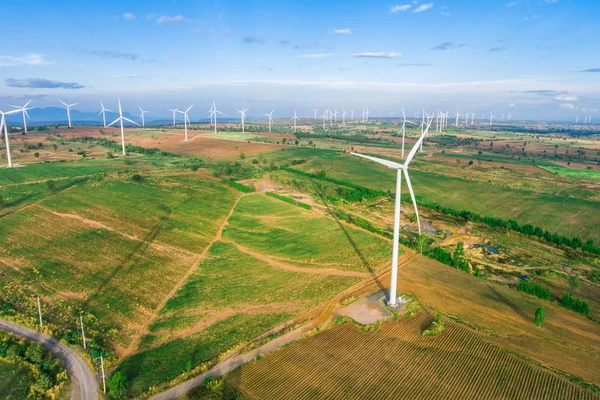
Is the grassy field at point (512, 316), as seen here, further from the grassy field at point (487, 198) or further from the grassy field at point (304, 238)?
the grassy field at point (487, 198)

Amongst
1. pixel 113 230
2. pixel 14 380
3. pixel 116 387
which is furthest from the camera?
pixel 113 230

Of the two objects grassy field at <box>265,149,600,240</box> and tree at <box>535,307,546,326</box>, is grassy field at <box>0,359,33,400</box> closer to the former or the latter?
tree at <box>535,307,546,326</box>

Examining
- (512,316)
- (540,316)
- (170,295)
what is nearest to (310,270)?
(170,295)

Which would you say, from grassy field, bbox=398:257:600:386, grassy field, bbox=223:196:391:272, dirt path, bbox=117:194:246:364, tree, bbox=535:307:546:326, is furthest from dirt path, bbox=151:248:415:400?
tree, bbox=535:307:546:326

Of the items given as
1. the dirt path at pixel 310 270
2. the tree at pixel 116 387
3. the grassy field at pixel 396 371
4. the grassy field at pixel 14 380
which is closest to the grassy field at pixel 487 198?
the dirt path at pixel 310 270

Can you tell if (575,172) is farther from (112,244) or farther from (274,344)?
(112,244)
